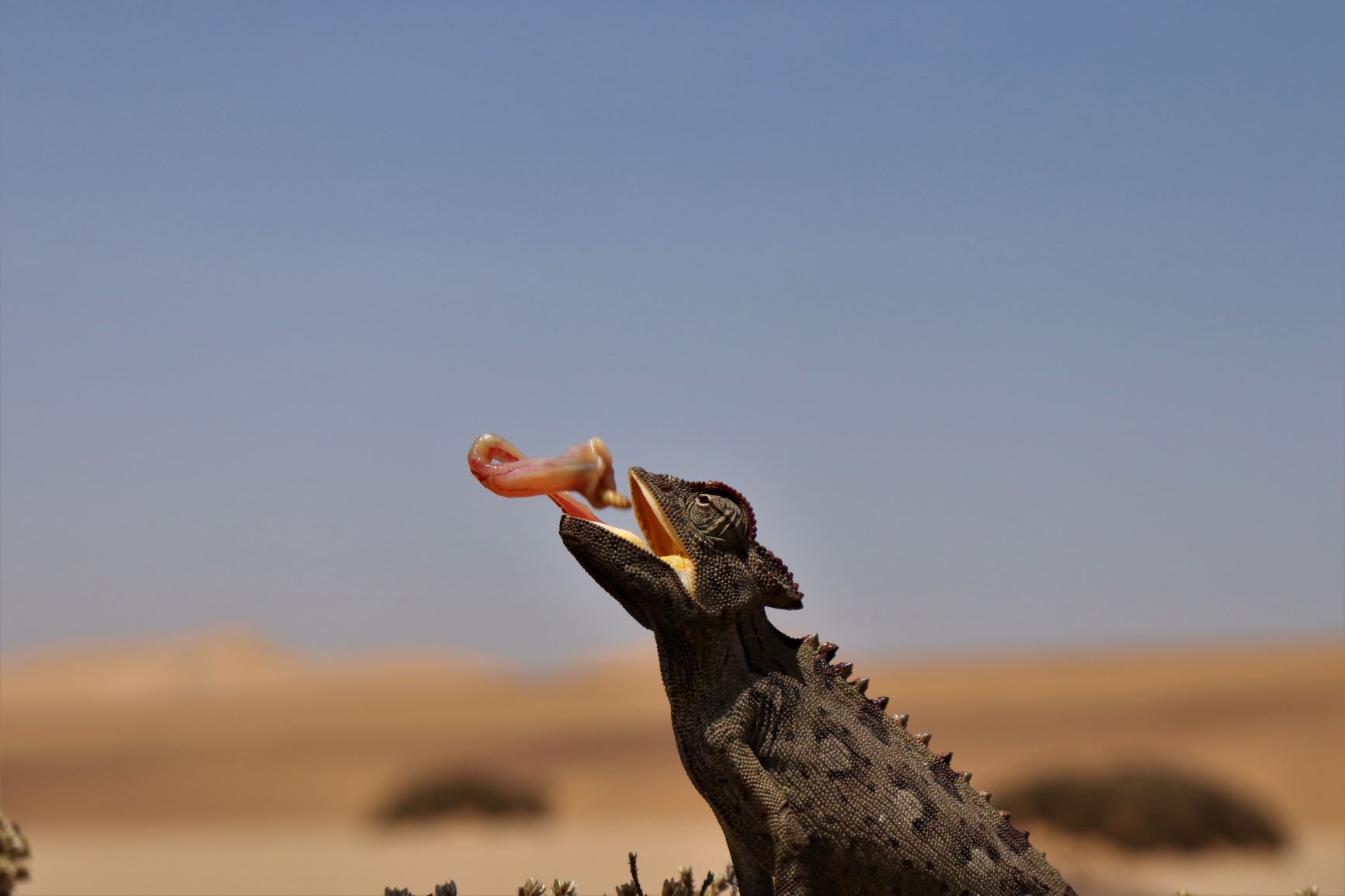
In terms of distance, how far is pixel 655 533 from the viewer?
8.08 meters

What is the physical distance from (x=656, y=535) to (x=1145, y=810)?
26571mm

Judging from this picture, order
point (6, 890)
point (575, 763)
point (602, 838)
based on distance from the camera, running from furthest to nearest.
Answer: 1. point (575, 763)
2. point (602, 838)
3. point (6, 890)

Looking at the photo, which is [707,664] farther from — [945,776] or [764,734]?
[945,776]

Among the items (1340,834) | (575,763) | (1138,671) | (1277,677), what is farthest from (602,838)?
(1138,671)

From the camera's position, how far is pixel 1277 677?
246 feet

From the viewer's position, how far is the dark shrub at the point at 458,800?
148 feet

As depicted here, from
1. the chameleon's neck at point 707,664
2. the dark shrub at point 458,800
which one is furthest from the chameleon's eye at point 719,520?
the dark shrub at point 458,800

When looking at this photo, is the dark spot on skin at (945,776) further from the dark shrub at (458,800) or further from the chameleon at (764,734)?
the dark shrub at (458,800)

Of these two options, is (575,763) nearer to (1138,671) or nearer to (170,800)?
(170,800)

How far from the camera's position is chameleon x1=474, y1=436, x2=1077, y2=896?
24.5 ft

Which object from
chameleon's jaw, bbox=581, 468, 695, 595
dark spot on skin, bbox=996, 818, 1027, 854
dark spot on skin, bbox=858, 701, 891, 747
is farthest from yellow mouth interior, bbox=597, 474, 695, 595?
dark spot on skin, bbox=996, 818, 1027, 854

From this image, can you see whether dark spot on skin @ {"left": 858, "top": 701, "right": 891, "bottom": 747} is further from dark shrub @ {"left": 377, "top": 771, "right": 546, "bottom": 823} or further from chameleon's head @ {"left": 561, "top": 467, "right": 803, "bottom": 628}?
dark shrub @ {"left": 377, "top": 771, "right": 546, "bottom": 823}

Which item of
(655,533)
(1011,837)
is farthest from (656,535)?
(1011,837)

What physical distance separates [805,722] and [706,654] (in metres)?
0.61
